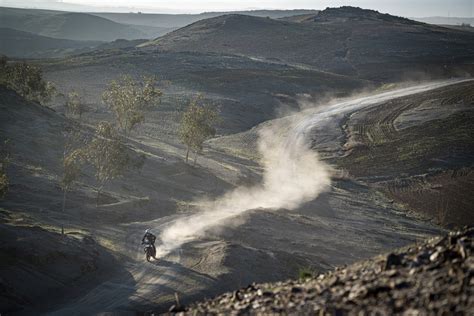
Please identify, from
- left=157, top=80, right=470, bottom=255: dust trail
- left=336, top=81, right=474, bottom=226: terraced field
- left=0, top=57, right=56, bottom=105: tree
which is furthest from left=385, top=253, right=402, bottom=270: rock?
left=0, top=57, right=56, bottom=105: tree

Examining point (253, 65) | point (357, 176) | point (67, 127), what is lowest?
point (357, 176)

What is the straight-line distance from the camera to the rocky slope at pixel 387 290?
1263 centimetres

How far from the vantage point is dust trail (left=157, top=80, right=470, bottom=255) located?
140ft

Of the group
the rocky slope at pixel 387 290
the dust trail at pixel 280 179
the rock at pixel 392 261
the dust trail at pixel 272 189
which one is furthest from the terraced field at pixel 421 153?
the rock at pixel 392 261

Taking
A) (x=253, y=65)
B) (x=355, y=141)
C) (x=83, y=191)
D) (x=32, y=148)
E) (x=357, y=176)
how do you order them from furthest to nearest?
(x=253, y=65), (x=355, y=141), (x=357, y=176), (x=32, y=148), (x=83, y=191)

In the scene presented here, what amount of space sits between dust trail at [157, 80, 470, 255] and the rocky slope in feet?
62.5

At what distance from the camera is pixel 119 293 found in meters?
27.5

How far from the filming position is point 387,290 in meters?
13.9

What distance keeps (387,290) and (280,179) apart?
2313 inches

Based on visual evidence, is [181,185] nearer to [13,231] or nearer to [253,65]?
[13,231]

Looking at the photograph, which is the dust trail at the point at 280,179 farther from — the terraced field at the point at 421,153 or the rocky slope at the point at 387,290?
the rocky slope at the point at 387,290

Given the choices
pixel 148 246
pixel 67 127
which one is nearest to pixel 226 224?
pixel 148 246

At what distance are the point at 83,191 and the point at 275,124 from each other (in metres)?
66.0

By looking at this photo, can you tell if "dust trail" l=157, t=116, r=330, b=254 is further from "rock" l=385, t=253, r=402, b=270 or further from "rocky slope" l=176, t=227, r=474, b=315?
"rock" l=385, t=253, r=402, b=270
